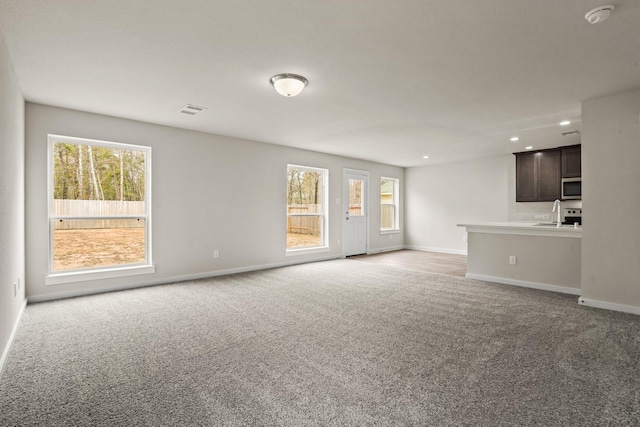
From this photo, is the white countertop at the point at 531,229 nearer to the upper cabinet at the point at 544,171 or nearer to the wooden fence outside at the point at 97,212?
the upper cabinet at the point at 544,171

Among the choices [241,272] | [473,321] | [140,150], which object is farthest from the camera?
[241,272]

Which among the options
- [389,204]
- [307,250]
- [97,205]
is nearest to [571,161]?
[389,204]

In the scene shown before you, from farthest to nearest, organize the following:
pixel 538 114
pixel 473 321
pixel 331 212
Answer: pixel 331 212, pixel 538 114, pixel 473 321

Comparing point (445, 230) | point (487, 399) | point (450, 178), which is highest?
point (450, 178)

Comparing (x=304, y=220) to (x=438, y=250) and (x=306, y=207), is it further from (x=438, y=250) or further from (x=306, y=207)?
(x=438, y=250)

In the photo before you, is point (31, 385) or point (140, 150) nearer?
point (31, 385)

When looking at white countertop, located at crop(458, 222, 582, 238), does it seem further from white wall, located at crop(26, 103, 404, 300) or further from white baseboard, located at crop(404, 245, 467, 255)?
white wall, located at crop(26, 103, 404, 300)

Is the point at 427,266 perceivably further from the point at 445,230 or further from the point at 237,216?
the point at 237,216

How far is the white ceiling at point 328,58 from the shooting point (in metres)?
2.13

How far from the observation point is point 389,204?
9.22m

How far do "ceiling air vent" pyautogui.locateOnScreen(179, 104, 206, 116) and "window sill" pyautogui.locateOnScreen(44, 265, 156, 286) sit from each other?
229 centimetres

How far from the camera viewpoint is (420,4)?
2.04 m

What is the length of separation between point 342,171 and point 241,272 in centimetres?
335

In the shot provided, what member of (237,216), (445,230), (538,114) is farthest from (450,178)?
(237,216)
